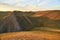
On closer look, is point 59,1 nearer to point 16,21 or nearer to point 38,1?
point 38,1

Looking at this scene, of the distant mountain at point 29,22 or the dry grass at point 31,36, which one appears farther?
the distant mountain at point 29,22

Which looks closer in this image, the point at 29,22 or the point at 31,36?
the point at 31,36

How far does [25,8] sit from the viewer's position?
146 centimetres

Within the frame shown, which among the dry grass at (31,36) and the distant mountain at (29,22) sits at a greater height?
the distant mountain at (29,22)

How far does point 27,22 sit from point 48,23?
6.9 inches

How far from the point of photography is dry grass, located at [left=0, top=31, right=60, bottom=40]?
84cm

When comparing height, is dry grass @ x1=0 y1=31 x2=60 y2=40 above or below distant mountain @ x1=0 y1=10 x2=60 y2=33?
below

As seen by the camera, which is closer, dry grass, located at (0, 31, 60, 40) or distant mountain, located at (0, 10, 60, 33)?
dry grass, located at (0, 31, 60, 40)

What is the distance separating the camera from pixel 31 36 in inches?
33.7

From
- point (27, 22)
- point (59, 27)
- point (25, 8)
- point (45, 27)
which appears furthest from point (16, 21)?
point (25, 8)

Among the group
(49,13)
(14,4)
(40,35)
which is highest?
(14,4)

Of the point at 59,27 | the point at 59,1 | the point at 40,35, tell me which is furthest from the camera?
the point at 59,1

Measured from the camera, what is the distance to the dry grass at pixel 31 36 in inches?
33.1

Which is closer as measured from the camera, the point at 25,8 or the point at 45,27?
the point at 45,27
